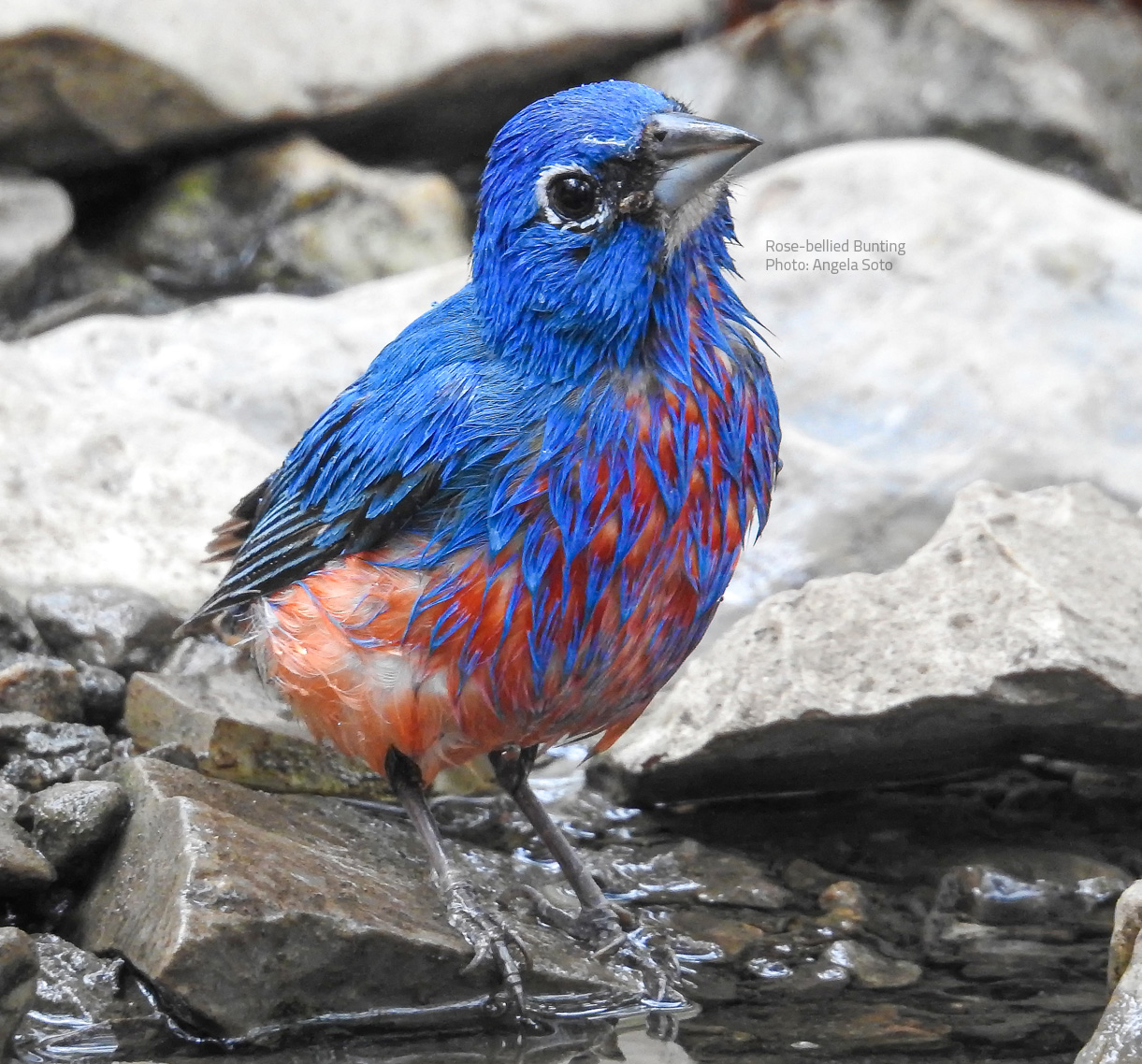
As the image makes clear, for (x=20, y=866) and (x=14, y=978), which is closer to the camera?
(x=14, y=978)

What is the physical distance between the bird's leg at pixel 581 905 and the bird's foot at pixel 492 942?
298 millimetres

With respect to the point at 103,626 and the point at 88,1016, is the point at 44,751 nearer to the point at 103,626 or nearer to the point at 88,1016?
the point at 103,626

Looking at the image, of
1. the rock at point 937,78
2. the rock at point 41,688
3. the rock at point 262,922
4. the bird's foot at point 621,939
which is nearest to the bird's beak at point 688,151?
the rock at point 262,922

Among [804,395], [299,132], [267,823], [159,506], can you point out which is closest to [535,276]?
[267,823]

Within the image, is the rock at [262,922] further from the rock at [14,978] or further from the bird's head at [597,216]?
the bird's head at [597,216]

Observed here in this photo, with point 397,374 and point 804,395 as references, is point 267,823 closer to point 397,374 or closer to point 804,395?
point 397,374

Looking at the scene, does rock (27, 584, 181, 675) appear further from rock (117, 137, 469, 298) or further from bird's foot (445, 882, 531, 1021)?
rock (117, 137, 469, 298)

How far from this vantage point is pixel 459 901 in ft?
13.4

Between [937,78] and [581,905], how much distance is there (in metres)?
6.21

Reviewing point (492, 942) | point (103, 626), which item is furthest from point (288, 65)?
point (492, 942)

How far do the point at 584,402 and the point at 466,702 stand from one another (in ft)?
2.36

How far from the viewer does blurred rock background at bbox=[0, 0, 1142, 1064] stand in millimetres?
3887

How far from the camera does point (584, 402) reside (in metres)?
3.72

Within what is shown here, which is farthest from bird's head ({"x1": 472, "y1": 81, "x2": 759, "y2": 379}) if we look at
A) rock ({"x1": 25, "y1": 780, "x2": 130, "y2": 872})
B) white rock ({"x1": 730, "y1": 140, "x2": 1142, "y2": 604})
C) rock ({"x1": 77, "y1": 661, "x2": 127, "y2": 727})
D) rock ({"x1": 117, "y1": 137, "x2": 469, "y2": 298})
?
rock ({"x1": 117, "y1": 137, "x2": 469, "y2": 298})
